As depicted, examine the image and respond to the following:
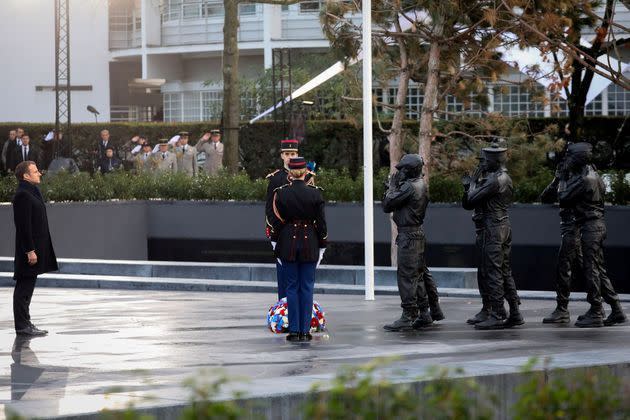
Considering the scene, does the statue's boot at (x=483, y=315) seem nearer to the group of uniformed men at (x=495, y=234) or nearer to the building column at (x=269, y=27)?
the group of uniformed men at (x=495, y=234)

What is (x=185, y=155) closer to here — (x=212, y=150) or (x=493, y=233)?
(x=212, y=150)

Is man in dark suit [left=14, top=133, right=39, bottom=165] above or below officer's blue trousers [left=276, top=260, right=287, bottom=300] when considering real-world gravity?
above

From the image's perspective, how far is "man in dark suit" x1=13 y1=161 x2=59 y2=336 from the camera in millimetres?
13641

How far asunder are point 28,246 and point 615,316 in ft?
19.6

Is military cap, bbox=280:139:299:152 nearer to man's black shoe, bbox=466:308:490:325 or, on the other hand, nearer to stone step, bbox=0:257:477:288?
man's black shoe, bbox=466:308:490:325

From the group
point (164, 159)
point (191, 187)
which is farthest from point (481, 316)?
point (164, 159)

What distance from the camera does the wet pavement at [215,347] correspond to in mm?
9508

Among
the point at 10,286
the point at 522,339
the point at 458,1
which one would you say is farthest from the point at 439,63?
the point at 522,339

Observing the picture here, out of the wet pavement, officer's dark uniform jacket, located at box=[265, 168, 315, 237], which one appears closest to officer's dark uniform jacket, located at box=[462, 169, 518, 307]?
the wet pavement

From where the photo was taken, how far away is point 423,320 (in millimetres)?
13641

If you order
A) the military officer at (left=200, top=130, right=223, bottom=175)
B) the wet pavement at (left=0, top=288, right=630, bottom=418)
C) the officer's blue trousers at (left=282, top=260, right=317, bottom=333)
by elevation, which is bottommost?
the wet pavement at (left=0, top=288, right=630, bottom=418)

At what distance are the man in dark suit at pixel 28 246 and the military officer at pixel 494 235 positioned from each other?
4.29 meters

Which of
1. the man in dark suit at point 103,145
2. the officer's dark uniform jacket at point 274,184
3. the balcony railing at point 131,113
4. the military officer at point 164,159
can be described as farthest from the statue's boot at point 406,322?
the balcony railing at point 131,113

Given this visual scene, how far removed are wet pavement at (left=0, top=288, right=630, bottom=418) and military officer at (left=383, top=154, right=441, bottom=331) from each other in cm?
31
